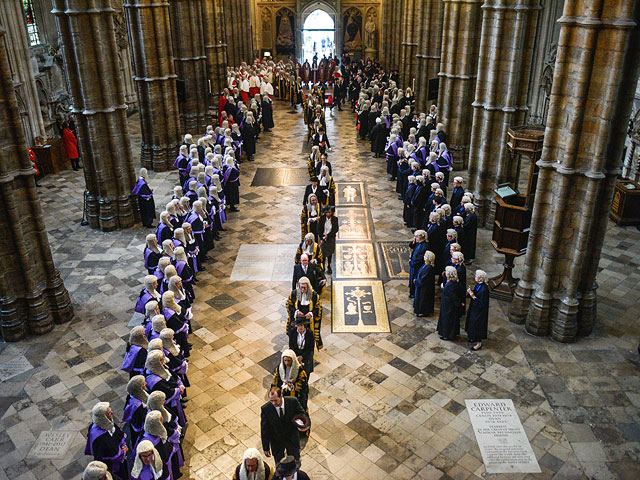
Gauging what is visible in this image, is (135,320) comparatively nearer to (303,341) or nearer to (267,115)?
(303,341)

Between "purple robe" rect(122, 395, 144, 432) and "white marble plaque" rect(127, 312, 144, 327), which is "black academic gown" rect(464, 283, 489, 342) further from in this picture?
"white marble plaque" rect(127, 312, 144, 327)

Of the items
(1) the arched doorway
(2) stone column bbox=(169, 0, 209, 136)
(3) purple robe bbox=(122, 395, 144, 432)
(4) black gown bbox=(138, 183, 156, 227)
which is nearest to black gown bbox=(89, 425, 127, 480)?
(3) purple robe bbox=(122, 395, 144, 432)

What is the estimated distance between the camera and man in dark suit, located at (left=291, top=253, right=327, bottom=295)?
10605 mm

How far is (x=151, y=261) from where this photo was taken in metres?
11.4

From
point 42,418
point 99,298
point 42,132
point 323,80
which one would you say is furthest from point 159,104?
point 323,80

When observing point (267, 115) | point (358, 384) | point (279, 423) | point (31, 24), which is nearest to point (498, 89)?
point (358, 384)

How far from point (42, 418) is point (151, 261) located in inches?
143

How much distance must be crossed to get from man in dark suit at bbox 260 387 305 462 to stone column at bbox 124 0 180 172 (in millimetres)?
14971

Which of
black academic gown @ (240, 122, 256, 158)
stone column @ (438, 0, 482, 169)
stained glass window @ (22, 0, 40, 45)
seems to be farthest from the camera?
stained glass window @ (22, 0, 40, 45)

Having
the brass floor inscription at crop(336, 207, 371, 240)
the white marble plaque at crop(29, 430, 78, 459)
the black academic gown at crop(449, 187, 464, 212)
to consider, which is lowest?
the white marble plaque at crop(29, 430, 78, 459)

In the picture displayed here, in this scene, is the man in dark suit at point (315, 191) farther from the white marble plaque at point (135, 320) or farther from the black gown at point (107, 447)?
the black gown at point (107, 447)

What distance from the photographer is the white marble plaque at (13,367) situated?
383 inches

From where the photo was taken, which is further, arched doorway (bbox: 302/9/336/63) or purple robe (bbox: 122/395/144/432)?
arched doorway (bbox: 302/9/336/63)

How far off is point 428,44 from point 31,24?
17348 millimetres
